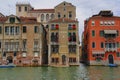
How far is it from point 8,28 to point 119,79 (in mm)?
39027

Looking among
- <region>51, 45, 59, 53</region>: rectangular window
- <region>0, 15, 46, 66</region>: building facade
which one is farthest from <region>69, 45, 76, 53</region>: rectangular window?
<region>0, 15, 46, 66</region>: building facade

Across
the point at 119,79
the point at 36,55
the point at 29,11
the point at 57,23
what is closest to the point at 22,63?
the point at 36,55

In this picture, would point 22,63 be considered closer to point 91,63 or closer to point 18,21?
point 18,21

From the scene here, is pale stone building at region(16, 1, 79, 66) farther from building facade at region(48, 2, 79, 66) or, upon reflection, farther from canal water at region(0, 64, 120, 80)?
canal water at region(0, 64, 120, 80)

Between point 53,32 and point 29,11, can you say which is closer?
point 53,32

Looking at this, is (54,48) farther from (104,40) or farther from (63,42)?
(104,40)

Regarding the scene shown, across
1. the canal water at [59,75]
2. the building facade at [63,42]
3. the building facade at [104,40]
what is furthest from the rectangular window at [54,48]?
the canal water at [59,75]

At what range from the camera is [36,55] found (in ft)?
216

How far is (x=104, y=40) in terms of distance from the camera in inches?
2729

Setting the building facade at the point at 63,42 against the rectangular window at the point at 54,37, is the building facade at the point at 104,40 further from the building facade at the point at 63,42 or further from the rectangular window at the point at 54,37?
the rectangular window at the point at 54,37

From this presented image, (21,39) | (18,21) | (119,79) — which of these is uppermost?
(18,21)

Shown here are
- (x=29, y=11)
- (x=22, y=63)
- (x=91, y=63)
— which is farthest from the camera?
(x=29, y=11)

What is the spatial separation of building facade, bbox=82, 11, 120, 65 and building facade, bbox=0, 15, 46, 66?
12226mm

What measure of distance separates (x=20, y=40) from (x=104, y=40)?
19.3 m
